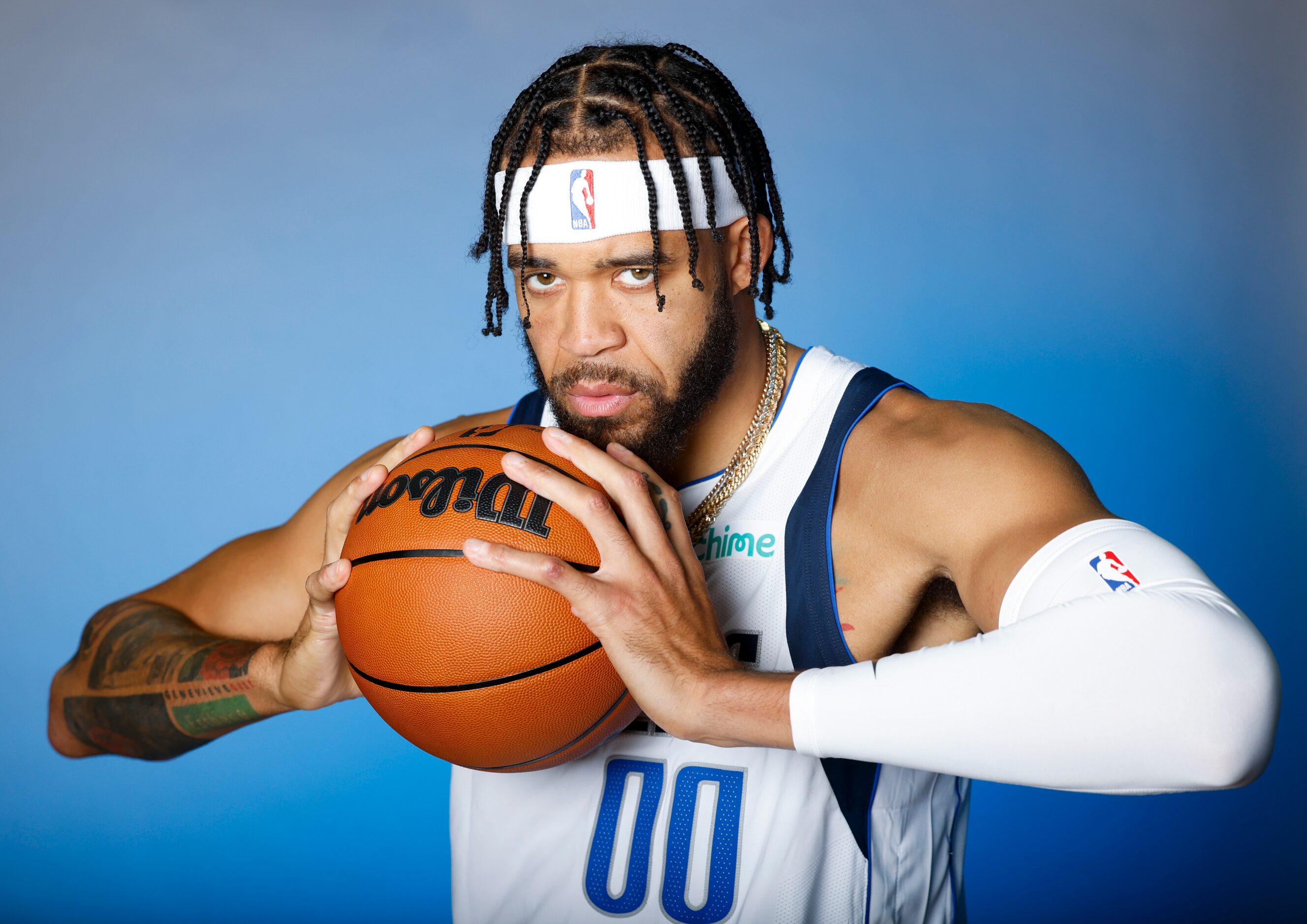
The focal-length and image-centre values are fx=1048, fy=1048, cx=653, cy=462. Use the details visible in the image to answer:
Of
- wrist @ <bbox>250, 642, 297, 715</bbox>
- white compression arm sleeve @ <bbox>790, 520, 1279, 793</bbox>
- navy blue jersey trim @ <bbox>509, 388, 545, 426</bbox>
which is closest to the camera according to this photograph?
white compression arm sleeve @ <bbox>790, 520, 1279, 793</bbox>

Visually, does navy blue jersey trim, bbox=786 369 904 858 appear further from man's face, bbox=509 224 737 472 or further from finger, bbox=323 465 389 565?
finger, bbox=323 465 389 565

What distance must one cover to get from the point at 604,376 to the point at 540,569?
48 cm

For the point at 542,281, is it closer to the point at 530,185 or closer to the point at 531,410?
the point at 530,185

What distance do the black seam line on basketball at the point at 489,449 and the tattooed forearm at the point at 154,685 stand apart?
2.01 ft

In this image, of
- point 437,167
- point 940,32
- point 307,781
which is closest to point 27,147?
point 437,167

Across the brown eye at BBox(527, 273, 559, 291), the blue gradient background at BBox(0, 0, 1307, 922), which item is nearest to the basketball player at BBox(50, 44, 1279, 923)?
the brown eye at BBox(527, 273, 559, 291)

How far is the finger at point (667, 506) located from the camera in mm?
1352

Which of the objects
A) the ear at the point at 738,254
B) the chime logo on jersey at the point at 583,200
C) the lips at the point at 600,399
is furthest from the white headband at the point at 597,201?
the lips at the point at 600,399

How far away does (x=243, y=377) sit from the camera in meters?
3.38

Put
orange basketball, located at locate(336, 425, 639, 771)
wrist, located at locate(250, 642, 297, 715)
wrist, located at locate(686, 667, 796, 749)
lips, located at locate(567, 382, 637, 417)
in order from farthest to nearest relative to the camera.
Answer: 1. wrist, located at locate(250, 642, 297, 715)
2. lips, located at locate(567, 382, 637, 417)
3. orange basketball, located at locate(336, 425, 639, 771)
4. wrist, located at locate(686, 667, 796, 749)

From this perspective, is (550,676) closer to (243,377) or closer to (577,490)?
(577,490)

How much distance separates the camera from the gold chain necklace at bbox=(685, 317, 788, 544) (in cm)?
170

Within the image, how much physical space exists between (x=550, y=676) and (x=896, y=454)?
1.99 ft

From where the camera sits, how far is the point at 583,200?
63.3 inches
